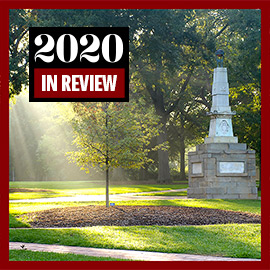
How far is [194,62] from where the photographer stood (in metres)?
34.4

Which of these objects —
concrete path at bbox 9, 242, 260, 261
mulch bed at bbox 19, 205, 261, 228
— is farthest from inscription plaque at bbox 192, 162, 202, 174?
concrete path at bbox 9, 242, 260, 261

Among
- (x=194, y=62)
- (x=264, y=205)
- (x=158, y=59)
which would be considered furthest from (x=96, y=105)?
(x=194, y=62)

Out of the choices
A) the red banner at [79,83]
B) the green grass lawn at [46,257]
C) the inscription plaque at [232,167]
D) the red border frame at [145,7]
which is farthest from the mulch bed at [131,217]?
the inscription plaque at [232,167]

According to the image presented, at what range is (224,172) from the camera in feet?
74.8

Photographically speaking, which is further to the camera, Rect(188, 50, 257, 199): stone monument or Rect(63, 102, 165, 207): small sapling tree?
Rect(188, 50, 257, 199): stone monument

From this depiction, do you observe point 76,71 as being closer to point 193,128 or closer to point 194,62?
point 194,62

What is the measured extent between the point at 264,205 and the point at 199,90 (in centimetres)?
3681

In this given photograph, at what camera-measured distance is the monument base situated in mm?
22641

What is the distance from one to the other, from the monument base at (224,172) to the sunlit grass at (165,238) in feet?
35.4

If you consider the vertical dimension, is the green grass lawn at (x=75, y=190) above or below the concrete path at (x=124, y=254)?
below

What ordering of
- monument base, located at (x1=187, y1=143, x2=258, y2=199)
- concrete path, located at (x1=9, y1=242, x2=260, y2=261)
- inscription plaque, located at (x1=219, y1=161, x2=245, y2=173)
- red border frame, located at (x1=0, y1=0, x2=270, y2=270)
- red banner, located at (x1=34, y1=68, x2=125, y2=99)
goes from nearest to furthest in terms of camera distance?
red border frame, located at (x1=0, y1=0, x2=270, y2=270) < concrete path, located at (x1=9, y1=242, x2=260, y2=261) < red banner, located at (x1=34, y1=68, x2=125, y2=99) < monument base, located at (x1=187, y1=143, x2=258, y2=199) < inscription plaque, located at (x1=219, y1=161, x2=245, y2=173)

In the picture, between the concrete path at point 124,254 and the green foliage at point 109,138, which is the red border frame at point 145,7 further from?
the green foliage at point 109,138

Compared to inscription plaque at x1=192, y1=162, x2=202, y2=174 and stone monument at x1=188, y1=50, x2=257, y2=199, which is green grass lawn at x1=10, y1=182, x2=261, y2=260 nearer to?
stone monument at x1=188, y1=50, x2=257, y2=199

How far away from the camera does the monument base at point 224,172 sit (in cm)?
2264
